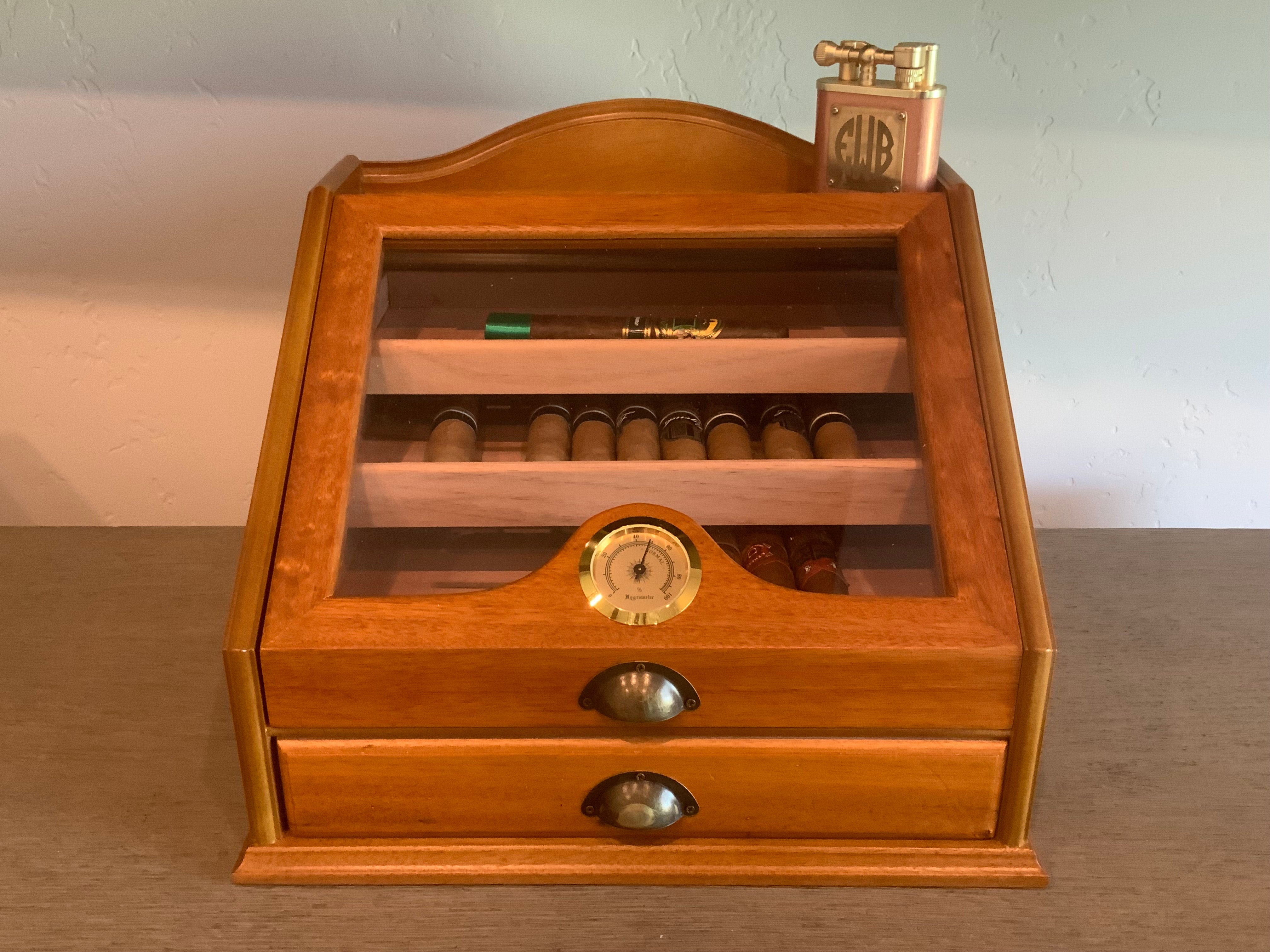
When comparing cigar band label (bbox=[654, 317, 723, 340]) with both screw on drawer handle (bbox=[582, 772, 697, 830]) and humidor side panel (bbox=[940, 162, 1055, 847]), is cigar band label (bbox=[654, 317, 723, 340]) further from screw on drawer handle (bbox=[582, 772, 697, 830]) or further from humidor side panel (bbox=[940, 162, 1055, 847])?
screw on drawer handle (bbox=[582, 772, 697, 830])

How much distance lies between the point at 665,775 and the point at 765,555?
19 cm

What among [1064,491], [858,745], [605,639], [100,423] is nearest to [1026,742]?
[858,745]

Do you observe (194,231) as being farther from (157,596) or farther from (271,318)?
(157,596)

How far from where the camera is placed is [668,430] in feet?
2.98

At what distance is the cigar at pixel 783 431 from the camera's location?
89cm

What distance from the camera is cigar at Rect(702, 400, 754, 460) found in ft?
2.92

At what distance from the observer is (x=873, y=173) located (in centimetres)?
99

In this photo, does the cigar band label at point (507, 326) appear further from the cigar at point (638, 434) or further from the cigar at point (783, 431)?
the cigar at point (783, 431)

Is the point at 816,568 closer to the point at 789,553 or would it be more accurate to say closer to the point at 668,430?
the point at 789,553

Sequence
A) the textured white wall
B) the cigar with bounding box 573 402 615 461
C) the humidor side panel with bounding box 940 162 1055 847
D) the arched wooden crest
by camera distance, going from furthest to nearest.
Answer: the textured white wall → the arched wooden crest → the cigar with bounding box 573 402 615 461 → the humidor side panel with bounding box 940 162 1055 847

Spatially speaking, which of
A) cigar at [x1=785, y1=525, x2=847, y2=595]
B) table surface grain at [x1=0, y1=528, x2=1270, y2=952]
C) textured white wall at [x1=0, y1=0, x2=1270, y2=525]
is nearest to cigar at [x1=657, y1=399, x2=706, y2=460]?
cigar at [x1=785, y1=525, x2=847, y2=595]

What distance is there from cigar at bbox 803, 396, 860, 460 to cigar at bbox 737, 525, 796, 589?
0.09 m

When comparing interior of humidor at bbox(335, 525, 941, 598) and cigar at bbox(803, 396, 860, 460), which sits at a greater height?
cigar at bbox(803, 396, 860, 460)

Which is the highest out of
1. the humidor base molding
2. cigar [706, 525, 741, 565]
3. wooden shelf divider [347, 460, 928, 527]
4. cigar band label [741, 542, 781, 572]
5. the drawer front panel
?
wooden shelf divider [347, 460, 928, 527]
